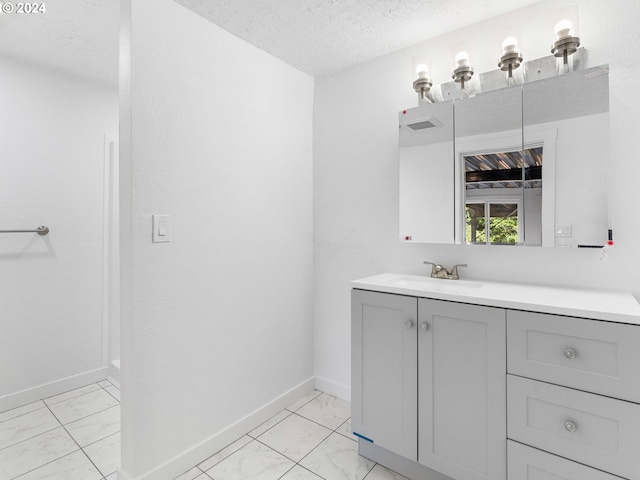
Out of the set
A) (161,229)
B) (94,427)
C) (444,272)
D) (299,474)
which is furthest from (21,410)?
(444,272)

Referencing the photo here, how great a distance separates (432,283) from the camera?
1.74 meters

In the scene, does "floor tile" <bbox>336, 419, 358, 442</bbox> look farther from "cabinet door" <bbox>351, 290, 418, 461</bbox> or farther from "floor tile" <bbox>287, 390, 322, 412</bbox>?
"floor tile" <bbox>287, 390, 322, 412</bbox>

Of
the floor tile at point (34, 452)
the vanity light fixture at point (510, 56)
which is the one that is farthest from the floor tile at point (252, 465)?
the vanity light fixture at point (510, 56)

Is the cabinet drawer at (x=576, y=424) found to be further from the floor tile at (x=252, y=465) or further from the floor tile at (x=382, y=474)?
the floor tile at (x=252, y=465)

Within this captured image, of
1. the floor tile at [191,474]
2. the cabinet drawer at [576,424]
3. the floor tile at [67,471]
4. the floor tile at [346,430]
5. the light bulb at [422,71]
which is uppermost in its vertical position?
the light bulb at [422,71]

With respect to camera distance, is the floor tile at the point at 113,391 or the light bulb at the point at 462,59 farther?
the floor tile at the point at 113,391

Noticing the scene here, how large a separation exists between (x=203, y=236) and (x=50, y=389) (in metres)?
1.77

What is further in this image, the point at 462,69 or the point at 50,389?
the point at 50,389

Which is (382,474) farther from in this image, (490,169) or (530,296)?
(490,169)

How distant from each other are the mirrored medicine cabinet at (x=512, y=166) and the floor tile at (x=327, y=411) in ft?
3.87

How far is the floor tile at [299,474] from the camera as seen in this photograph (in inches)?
61.4

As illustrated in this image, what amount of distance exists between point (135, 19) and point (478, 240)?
1897 mm

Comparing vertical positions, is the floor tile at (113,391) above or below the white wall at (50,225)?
below

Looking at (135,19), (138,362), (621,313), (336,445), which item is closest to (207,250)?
(138,362)
